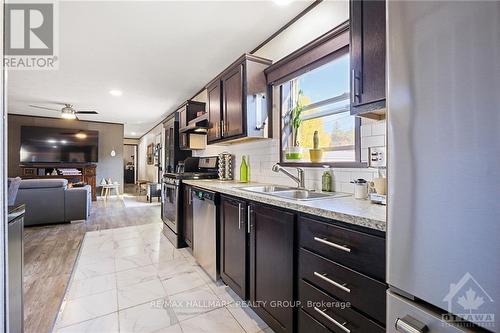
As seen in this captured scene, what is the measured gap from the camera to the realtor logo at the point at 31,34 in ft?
6.79

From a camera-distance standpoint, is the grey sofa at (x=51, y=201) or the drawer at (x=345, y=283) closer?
the drawer at (x=345, y=283)

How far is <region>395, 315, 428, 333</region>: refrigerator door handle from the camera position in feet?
2.24

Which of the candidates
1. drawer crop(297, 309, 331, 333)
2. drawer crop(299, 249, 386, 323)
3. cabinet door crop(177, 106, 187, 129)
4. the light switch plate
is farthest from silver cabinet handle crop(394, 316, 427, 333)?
cabinet door crop(177, 106, 187, 129)

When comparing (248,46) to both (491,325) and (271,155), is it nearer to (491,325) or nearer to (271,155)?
(271,155)

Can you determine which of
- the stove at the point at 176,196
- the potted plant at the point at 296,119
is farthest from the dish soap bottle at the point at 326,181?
the stove at the point at 176,196

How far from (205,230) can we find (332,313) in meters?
1.52

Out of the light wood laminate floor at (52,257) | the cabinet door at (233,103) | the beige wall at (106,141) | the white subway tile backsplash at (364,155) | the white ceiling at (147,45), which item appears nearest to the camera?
the white subway tile backsplash at (364,155)

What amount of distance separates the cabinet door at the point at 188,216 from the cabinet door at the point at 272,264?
1320mm

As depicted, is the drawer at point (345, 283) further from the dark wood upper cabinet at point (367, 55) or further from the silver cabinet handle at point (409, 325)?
the dark wood upper cabinet at point (367, 55)

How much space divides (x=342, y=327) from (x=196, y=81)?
377cm

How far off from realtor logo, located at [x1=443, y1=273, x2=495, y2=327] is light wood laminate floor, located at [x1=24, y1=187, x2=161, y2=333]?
7.27 feet

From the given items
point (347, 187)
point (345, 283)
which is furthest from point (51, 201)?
point (345, 283)

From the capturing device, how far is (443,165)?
0.62m

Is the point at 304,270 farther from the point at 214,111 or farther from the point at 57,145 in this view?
the point at 57,145
